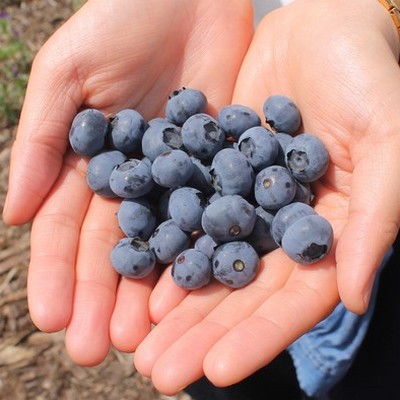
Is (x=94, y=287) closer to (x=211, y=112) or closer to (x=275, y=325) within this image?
(x=275, y=325)

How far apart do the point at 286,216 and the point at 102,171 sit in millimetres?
653

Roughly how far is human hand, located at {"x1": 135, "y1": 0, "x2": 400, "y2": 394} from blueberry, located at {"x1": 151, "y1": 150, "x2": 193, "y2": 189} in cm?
31

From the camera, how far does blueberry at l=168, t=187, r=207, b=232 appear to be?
1.96m

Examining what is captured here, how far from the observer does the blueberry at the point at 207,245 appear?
1.98m

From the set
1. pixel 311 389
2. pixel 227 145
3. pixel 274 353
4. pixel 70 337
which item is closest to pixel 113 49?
pixel 227 145

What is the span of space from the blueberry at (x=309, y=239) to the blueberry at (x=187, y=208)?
32 centimetres

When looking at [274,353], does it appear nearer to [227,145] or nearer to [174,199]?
[174,199]

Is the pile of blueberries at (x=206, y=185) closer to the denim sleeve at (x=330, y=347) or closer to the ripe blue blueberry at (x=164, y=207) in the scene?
the ripe blue blueberry at (x=164, y=207)

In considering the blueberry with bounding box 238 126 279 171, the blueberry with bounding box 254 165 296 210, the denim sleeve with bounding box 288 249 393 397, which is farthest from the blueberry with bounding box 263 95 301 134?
the denim sleeve with bounding box 288 249 393 397

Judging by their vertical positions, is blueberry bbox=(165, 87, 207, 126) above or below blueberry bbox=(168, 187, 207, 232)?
above

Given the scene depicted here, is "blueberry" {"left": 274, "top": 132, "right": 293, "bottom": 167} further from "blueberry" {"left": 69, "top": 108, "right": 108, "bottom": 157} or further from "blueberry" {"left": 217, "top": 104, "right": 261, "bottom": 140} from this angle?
"blueberry" {"left": 69, "top": 108, "right": 108, "bottom": 157}

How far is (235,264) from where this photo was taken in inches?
73.3

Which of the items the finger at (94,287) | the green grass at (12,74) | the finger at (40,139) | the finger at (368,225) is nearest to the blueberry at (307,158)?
the finger at (368,225)

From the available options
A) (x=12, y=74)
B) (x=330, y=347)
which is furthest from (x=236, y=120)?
(x=12, y=74)
